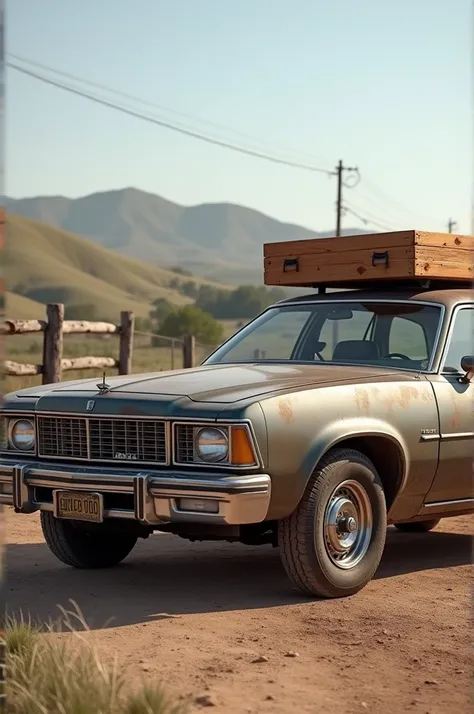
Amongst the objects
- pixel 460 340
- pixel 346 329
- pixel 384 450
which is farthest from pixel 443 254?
pixel 384 450

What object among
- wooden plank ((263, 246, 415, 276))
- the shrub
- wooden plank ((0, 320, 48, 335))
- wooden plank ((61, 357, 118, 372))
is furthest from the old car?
the shrub

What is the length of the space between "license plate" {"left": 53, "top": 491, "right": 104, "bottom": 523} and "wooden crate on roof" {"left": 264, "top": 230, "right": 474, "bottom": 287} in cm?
257

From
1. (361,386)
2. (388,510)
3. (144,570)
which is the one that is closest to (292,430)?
(361,386)

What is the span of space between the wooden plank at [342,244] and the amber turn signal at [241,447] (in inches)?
87.6

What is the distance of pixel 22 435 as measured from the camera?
291 inches

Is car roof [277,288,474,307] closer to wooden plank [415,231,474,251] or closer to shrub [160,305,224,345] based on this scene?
wooden plank [415,231,474,251]

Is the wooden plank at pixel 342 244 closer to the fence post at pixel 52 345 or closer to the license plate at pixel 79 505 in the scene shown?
the license plate at pixel 79 505

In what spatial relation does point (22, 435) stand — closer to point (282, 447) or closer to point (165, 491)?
point (165, 491)

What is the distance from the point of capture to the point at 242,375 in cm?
728

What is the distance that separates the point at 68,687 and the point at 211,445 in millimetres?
2279

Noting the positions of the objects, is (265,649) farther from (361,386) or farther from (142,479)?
(361,386)

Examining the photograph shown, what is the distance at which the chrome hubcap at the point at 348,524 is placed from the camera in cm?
684

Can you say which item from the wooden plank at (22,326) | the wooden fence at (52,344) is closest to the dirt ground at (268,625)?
the wooden plank at (22,326)

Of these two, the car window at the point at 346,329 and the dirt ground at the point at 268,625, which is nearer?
the dirt ground at the point at 268,625
